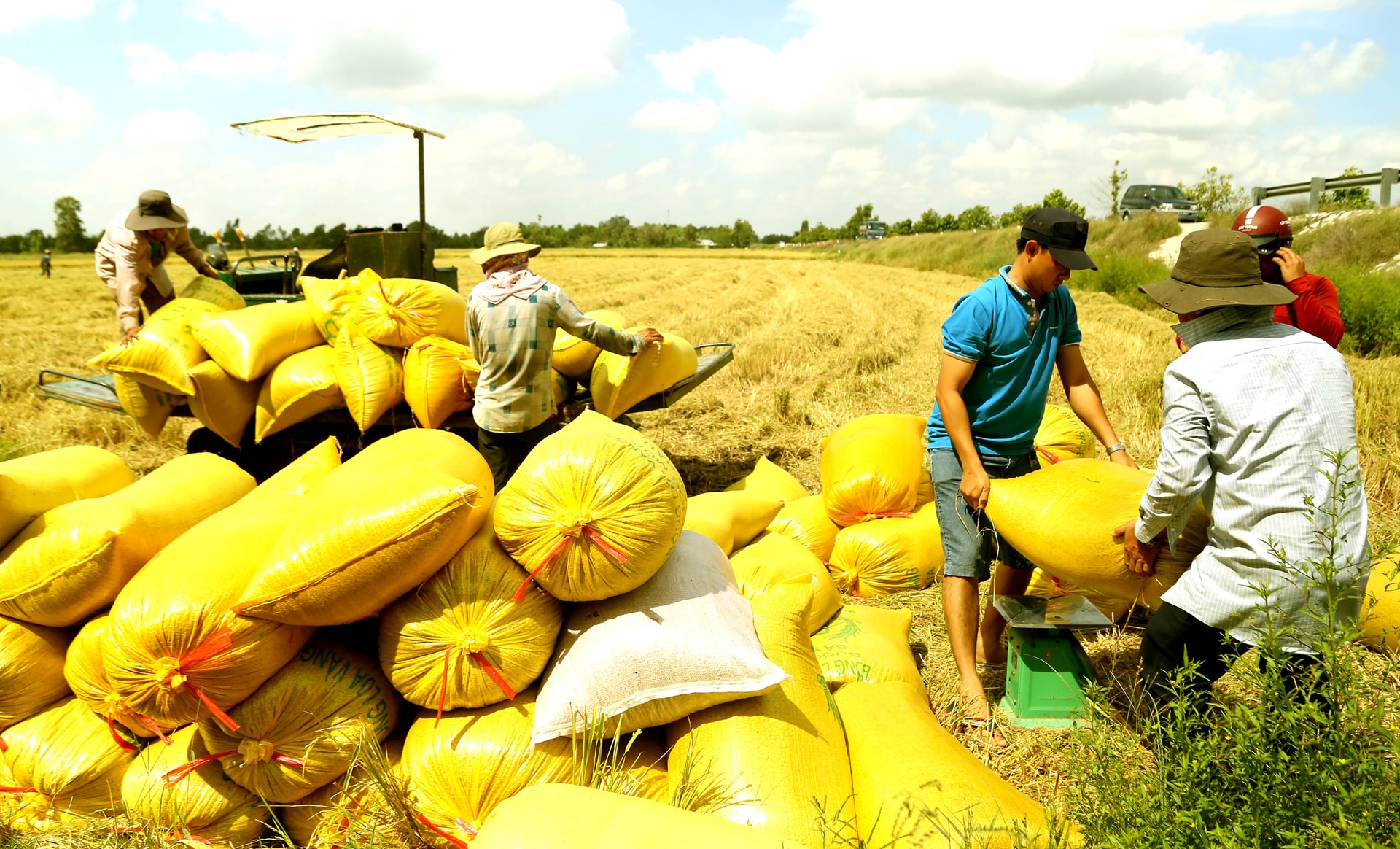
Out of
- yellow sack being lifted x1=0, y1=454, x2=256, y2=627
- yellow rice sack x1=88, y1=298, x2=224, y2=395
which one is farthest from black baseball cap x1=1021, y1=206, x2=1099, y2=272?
yellow rice sack x1=88, y1=298, x2=224, y2=395

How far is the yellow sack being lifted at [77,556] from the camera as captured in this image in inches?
82.4

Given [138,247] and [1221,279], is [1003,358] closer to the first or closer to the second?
[1221,279]

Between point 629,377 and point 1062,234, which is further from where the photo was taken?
point 629,377

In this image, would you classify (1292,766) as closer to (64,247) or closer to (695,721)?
(695,721)

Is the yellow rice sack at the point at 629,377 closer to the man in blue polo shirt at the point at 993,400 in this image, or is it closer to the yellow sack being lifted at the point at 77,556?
the man in blue polo shirt at the point at 993,400

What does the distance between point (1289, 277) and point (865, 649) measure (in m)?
2.25

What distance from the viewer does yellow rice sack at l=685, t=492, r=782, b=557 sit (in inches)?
126

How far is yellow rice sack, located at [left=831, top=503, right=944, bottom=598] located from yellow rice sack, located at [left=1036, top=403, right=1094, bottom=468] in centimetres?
63

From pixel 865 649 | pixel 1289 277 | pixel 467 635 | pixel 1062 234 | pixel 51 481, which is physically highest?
pixel 1062 234

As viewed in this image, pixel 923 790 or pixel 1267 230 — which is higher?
pixel 1267 230

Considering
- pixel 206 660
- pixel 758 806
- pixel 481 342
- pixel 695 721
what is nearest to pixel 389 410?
pixel 481 342

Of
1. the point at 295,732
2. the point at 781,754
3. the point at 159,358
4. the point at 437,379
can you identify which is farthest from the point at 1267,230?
the point at 159,358

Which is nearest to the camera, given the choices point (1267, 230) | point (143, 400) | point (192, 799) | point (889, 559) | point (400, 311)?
point (192, 799)

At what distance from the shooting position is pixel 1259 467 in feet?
6.03
